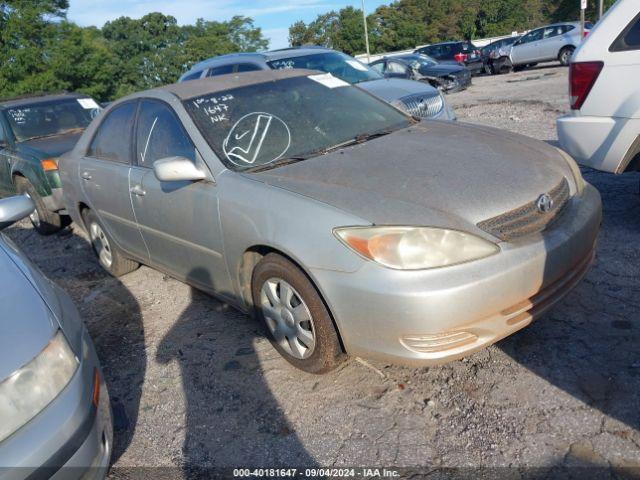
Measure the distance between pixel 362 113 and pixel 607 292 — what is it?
197 centimetres

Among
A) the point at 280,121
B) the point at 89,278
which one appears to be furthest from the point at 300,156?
the point at 89,278

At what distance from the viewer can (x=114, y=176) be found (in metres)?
4.12

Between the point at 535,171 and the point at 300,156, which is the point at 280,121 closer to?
the point at 300,156

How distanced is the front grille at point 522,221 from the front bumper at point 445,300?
4 cm

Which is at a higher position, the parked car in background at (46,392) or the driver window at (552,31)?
the parked car in background at (46,392)

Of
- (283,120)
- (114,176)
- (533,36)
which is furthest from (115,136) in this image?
(533,36)

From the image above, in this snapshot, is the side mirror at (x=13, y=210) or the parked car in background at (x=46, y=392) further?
the side mirror at (x=13, y=210)

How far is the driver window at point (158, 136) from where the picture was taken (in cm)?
348

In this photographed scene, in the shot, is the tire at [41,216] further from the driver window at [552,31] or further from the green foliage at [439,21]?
the green foliage at [439,21]

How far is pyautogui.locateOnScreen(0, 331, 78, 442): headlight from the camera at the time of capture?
192 cm

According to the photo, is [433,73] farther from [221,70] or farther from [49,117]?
[49,117]

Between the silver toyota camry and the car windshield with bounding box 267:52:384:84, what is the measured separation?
13.3 ft

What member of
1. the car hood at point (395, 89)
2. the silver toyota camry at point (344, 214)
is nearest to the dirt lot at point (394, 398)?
the silver toyota camry at point (344, 214)

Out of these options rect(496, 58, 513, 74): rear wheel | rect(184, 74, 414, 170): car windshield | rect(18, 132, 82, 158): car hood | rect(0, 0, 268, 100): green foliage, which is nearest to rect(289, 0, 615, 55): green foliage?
rect(0, 0, 268, 100): green foliage
